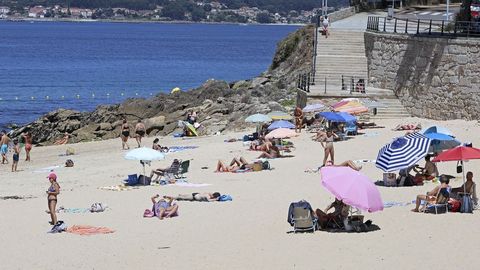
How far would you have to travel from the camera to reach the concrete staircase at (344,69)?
106ft

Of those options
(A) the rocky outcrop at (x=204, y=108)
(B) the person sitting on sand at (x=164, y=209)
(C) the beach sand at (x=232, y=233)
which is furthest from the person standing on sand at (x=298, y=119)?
(B) the person sitting on sand at (x=164, y=209)

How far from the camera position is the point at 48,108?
59062 mm

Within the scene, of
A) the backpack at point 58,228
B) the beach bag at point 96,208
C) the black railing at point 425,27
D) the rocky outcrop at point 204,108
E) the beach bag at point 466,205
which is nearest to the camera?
the backpack at point 58,228

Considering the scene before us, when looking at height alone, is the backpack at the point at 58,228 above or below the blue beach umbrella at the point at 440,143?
below

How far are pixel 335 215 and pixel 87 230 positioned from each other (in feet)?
13.1

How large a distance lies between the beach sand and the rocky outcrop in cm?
1270

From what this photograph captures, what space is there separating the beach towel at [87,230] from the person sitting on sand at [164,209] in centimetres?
117

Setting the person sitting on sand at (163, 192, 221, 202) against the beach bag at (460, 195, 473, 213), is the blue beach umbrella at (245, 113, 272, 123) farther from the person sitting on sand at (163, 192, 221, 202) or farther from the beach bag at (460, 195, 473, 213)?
the beach bag at (460, 195, 473, 213)

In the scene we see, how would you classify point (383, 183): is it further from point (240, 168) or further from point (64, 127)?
point (64, 127)

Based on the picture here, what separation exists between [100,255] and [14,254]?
134 centimetres

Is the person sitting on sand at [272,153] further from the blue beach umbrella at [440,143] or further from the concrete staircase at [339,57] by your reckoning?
the concrete staircase at [339,57]

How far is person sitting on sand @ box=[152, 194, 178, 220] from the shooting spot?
18078 millimetres

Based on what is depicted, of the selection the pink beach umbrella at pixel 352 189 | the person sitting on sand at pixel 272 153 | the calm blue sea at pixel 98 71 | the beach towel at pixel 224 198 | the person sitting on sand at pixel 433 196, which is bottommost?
the calm blue sea at pixel 98 71

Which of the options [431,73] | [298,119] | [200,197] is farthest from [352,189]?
[431,73]
